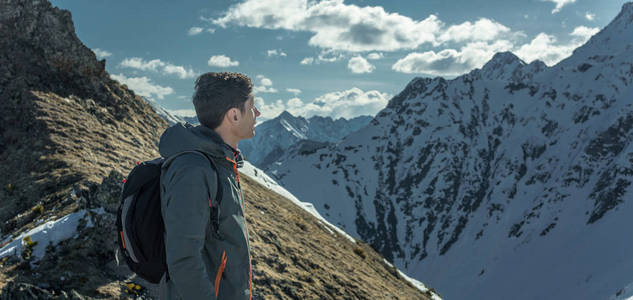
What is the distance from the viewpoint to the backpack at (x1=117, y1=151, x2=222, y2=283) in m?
3.23

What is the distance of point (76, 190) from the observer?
9.10 meters

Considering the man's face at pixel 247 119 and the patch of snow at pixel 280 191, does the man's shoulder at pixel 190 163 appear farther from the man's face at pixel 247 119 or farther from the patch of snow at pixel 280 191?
the patch of snow at pixel 280 191

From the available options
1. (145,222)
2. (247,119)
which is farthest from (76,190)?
(247,119)

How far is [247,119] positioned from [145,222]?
1.34m

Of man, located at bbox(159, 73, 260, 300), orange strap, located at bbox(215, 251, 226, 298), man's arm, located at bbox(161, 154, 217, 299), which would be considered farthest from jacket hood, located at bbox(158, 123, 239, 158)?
orange strap, located at bbox(215, 251, 226, 298)

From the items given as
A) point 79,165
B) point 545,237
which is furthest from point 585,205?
point 79,165

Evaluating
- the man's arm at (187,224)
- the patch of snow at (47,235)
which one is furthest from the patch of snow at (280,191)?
the man's arm at (187,224)

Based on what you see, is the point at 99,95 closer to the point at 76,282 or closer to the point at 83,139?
the point at 83,139

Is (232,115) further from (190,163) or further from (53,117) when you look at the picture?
(53,117)

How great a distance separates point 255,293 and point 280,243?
363cm

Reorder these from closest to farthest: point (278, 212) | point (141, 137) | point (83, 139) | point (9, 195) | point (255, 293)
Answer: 1. point (255, 293)
2. point (9, 195)
3. point (83, 139)
4. point (278, 212)
5. point (141, 137)

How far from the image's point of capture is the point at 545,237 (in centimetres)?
17675

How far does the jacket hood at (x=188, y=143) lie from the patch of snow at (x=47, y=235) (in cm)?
540

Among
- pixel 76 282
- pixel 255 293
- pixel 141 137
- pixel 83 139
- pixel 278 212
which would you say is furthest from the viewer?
pixel 141 137
